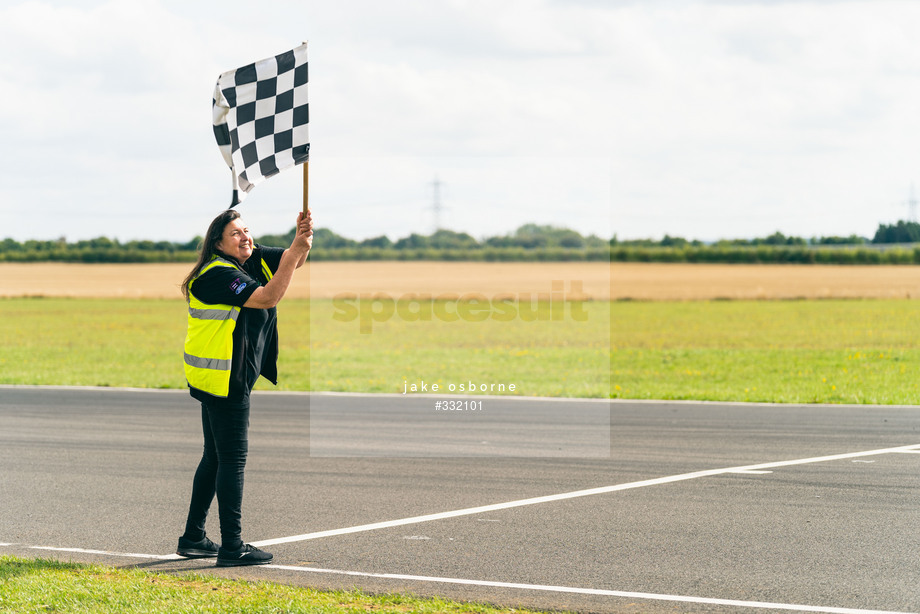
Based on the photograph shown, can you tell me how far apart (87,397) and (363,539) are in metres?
9.42

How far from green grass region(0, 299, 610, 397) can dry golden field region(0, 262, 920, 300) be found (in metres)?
3.00

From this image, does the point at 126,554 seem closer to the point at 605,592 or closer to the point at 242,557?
the point at 242,557

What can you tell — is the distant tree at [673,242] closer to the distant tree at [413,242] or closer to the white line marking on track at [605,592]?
A: the distant tree at [413,242]

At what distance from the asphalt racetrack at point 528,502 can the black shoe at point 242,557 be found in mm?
87

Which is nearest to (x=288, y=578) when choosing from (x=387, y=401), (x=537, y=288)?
(x=387, y=401)

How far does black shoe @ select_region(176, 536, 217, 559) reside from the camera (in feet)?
19.0

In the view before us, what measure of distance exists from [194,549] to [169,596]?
0.95m

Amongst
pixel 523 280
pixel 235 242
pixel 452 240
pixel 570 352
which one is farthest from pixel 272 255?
pixel 452 240

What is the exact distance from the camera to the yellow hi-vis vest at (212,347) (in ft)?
17.7

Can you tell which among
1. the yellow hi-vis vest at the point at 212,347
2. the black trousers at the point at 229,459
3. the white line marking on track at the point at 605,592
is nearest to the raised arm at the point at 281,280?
the yellow hi-vis vest at the point at 212,347

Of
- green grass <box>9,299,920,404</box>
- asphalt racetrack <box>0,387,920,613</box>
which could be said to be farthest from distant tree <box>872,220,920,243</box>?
asphalt racetrack <box>0,387,920,613</box>

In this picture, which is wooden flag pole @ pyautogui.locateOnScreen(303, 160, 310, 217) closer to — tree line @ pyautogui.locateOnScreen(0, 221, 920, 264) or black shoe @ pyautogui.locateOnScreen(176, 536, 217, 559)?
black shoe @ pyautogui.locateOnScreen(176, 536, 217, 559)

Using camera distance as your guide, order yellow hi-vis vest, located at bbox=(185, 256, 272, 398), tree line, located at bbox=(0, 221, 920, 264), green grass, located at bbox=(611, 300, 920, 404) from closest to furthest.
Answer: yellow hi-vis vest, located at bbox=(185, 256, 272, 398)
green grass, located at bbox=(611, 300, 920, 404)
tree line, located at bbox=(0, 221, 920, 264)

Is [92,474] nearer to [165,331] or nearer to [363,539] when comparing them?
[363,539]
